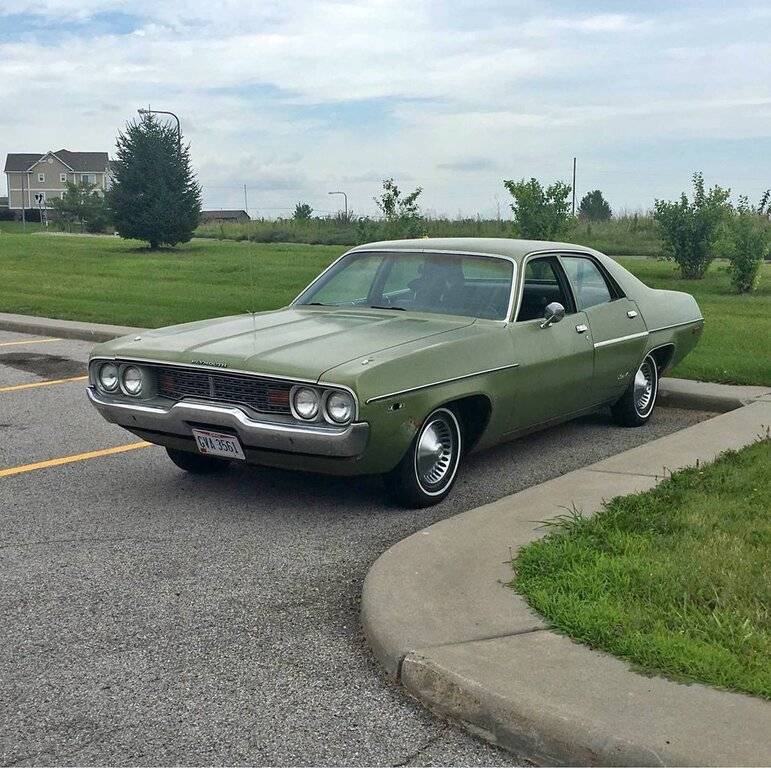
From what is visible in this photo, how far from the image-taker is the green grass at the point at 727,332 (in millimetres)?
10312

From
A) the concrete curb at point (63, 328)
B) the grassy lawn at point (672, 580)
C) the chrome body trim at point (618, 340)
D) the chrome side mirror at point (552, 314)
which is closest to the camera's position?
the grassy lawn at point (672, 580)

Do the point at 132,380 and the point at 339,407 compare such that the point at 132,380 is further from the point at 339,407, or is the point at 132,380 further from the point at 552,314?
the point at 552,314

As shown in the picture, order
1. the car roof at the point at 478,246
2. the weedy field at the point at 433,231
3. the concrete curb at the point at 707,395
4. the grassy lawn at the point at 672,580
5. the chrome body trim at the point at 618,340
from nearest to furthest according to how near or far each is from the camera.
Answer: the grassy lawn at the point at 672,580, the car roof at the point at 478,246, the chrome body trim at the point at 618,340, the concrete curb at the point at 707,395, the weedy field at the point at 433,231

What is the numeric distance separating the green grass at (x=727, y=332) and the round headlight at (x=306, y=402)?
18.2ft

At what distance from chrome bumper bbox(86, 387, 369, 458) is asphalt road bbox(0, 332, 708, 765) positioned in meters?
0.47

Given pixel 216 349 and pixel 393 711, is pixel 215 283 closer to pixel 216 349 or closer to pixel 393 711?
pixel 216 349

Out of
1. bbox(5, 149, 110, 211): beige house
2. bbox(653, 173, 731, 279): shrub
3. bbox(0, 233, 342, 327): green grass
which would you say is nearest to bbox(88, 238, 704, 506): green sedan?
bbox(0, 233, 342, 327): green grass

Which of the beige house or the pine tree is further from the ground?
the beige house

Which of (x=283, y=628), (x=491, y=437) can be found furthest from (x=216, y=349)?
(x=283, y=628)

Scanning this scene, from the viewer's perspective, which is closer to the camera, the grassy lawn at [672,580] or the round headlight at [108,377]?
the grassy lawn at [672,580]

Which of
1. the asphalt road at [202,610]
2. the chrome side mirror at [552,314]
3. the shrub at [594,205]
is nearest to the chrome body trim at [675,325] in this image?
the asphalt road at [202,610]

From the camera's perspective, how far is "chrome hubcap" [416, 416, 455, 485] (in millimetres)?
6121

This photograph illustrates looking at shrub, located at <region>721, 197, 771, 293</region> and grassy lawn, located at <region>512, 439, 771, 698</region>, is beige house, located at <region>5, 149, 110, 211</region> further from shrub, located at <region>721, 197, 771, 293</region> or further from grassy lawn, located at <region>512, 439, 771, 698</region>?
grassy lawn, located at <region>512, 439, 771, 698</region>

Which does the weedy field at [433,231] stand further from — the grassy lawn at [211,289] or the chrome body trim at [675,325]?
the chrome body trim at [675,325]
